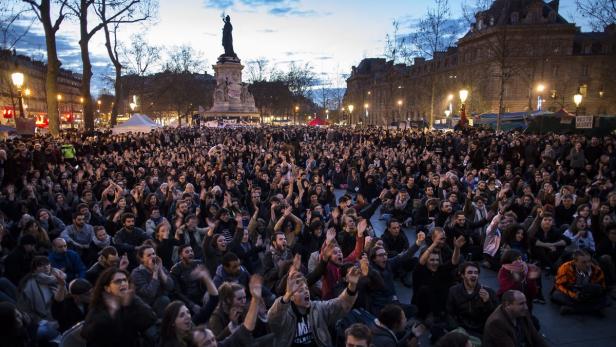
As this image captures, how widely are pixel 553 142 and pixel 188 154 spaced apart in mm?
15176

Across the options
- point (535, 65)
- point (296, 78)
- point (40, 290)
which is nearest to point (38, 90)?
point (296, 78)

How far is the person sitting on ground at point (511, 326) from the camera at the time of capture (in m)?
4.19

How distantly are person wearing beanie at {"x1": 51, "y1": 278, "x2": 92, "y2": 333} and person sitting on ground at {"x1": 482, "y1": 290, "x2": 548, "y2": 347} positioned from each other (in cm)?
409

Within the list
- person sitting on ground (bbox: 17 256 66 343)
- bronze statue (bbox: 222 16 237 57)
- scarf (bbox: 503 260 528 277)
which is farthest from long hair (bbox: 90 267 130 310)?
bronze statue (bbox: 222 16 237 57)

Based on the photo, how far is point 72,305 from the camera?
4.79 m

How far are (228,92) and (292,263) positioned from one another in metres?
50.4

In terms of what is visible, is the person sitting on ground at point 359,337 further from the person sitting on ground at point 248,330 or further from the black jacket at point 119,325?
the black jacket at point 119,325

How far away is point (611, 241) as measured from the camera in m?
7.51

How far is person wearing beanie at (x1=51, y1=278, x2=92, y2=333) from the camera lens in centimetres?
475

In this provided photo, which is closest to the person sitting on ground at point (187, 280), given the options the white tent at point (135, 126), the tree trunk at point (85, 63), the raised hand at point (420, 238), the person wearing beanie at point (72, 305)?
the person wearing beanie at point (72, 305)

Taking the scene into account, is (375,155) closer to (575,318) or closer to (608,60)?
(575,318)

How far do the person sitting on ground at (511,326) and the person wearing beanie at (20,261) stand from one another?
19.6ft

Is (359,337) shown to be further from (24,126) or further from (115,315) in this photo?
(24,126)

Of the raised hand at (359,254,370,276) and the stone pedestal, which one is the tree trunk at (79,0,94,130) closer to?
the stone pedestal
